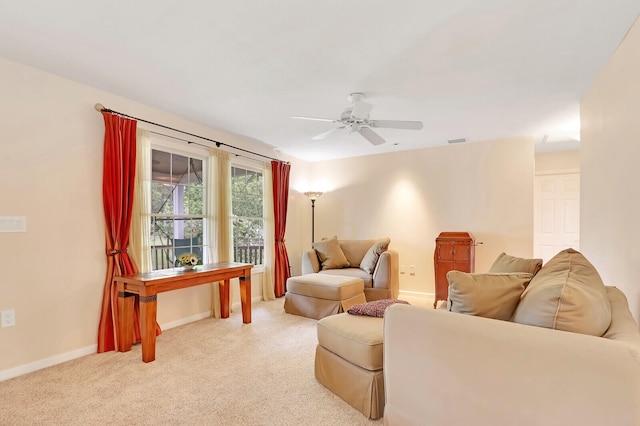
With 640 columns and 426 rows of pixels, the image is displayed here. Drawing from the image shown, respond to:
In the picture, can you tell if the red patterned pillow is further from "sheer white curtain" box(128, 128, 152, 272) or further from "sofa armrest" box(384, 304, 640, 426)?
"sheer white curtain" box(128, 128, 152, 272)

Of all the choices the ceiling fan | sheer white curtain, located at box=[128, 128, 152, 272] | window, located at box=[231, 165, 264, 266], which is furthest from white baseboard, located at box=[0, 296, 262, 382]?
the ceiling fan

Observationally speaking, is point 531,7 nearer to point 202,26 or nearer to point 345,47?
point 345,47

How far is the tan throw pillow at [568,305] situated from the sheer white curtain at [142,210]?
328 cm

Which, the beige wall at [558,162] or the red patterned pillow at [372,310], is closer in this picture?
the red patterned pillow at [372,310]

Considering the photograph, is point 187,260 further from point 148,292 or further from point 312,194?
point 312,194

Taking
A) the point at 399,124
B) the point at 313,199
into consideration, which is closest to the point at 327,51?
the point at 399,124

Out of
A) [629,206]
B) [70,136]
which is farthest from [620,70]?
[70,136]

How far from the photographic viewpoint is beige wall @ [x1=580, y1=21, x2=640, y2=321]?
6.67 ft

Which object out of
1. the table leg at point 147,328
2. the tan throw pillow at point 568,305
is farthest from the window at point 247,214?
→ the tan throw pillow at point 568,305

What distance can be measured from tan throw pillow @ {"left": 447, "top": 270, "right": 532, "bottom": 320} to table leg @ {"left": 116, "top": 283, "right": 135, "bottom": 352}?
9.22 feet

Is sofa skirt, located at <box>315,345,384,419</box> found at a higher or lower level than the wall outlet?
lower

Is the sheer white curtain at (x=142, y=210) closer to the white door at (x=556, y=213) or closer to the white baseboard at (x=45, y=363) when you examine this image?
the white baseboard at (x=45, y=363)

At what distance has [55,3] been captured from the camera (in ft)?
6.04

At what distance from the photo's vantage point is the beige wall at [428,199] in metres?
4.61
